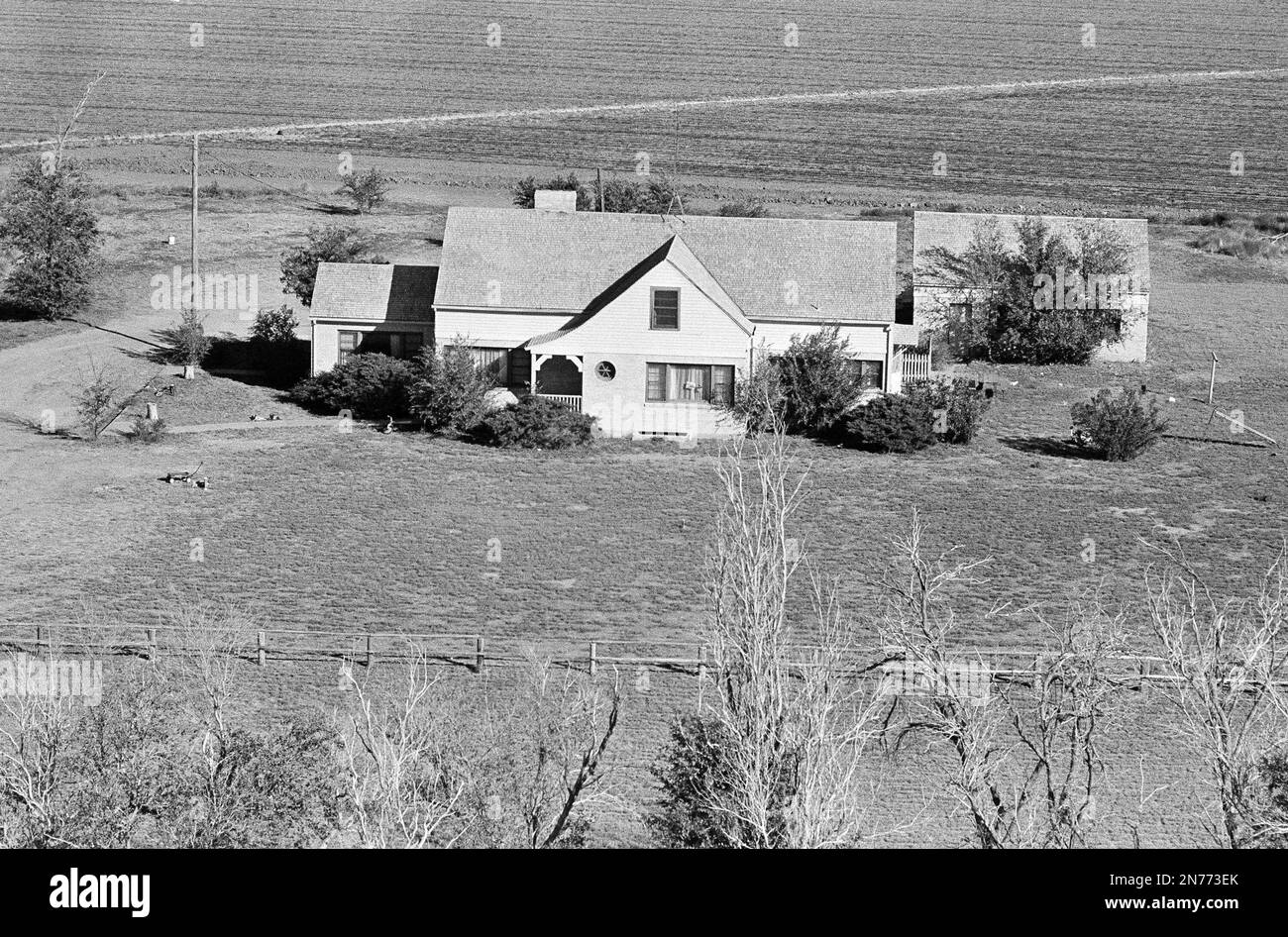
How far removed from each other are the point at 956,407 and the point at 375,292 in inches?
619

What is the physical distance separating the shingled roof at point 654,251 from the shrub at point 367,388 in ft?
8.09

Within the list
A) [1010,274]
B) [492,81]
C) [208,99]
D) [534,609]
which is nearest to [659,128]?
[492,81]

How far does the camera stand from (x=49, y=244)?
54.4 meters

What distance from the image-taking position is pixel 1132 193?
269 feet

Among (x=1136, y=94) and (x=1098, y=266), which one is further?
(x=1136, y=94)

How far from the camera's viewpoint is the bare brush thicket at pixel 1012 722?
18.2 meters

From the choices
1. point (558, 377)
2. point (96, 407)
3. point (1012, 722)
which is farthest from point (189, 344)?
point (1012, 722)

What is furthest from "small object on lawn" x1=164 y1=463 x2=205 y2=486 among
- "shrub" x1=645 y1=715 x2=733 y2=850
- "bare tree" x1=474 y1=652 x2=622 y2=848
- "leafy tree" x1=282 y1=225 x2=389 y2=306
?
"shrub" x1=645 y1=715 x2=733 y2=850

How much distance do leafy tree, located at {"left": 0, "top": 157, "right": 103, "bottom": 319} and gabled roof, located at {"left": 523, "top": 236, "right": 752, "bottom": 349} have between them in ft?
56.9

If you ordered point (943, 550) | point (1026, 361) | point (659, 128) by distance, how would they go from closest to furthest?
1. point (943, 550)
2. point (1026, 361)
3. point (659, 128)

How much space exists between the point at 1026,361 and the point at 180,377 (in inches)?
923

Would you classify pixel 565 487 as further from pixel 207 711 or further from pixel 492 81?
pixel 492 81

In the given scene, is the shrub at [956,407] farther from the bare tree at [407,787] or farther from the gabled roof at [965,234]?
the bare tree at [407,787]

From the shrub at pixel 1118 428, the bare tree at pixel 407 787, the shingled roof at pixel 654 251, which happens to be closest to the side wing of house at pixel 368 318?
the shingled roof at pixel 654 251
